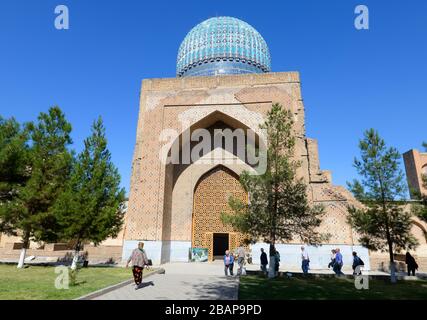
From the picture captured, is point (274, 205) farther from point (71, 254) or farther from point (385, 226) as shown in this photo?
point (71, 254)

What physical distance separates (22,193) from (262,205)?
10243mm

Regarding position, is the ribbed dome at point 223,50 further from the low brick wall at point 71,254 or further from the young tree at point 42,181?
the low brick wall at point 71,254

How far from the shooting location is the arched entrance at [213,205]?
16141 millimetres

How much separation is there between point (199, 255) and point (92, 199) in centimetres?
685

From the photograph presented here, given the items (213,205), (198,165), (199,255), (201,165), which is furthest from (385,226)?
(198,165)

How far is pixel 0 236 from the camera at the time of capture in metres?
24.0

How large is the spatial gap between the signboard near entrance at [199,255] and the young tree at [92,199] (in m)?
4.86

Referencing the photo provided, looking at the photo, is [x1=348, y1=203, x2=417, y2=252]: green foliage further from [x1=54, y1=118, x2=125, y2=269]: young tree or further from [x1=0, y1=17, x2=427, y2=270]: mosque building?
[x1=54, y1=118, x2=125, y2=269]: young tree

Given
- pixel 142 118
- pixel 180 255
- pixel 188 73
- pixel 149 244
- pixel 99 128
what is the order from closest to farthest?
pixel 99 128 → pixel 149 244 → pixel 180 255 → pixel 142 118 → pixel 188 73

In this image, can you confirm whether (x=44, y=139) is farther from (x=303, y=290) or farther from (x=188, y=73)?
(x=303, y=290)

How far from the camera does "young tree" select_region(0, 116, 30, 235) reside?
12.9 m

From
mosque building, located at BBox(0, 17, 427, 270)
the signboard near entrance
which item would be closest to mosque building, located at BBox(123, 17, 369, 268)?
mosque building, located at BBox(0, 17, 427, 270)

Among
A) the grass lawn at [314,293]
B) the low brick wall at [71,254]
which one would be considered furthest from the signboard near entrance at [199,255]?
the grass lawn at [314,293]
